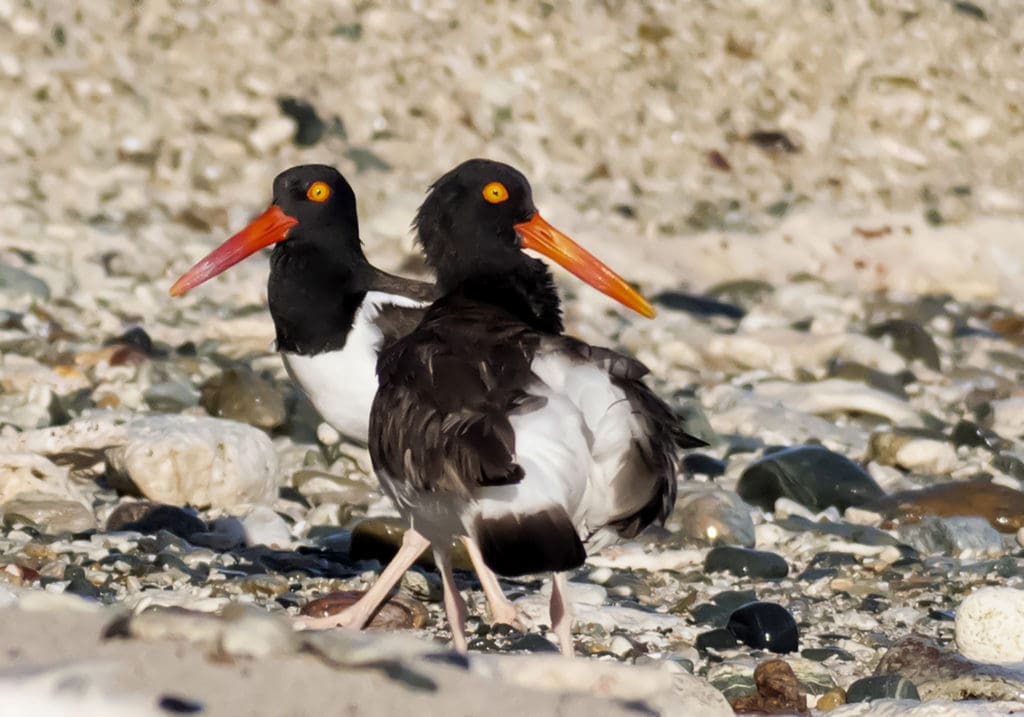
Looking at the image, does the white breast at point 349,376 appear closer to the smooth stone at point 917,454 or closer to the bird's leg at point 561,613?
the bird's leg at point 561,613

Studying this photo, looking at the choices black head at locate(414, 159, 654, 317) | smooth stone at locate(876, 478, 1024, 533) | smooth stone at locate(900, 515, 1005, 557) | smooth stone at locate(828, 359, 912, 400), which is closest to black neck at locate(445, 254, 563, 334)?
black head at locate(414, 159, 654, 317)

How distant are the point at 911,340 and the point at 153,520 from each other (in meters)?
4.64

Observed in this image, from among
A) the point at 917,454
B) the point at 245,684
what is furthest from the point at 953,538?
the point at 245,684

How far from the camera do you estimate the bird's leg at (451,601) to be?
4.40 meters

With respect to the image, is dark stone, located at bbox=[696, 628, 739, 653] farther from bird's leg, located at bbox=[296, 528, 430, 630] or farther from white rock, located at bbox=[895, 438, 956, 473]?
white rock, located at bbox=[895, 438, 956, 473]

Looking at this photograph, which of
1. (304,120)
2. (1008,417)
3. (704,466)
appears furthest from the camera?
(304,120)

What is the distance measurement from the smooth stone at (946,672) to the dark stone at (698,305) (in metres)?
4.92

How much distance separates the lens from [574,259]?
193 inches

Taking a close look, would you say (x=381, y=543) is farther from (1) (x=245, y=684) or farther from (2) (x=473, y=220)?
(1) (x=245, y=684)

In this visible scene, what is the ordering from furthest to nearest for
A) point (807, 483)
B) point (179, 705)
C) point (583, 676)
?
1. point (807, 483)
2. point (583, 676)
3. point (179, 705)

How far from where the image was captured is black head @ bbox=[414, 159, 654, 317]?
465 centimetres

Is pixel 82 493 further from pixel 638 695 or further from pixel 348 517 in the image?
pixel 638 695

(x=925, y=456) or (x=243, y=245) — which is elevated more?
(x=243, y=245)

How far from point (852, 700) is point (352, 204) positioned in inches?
107
